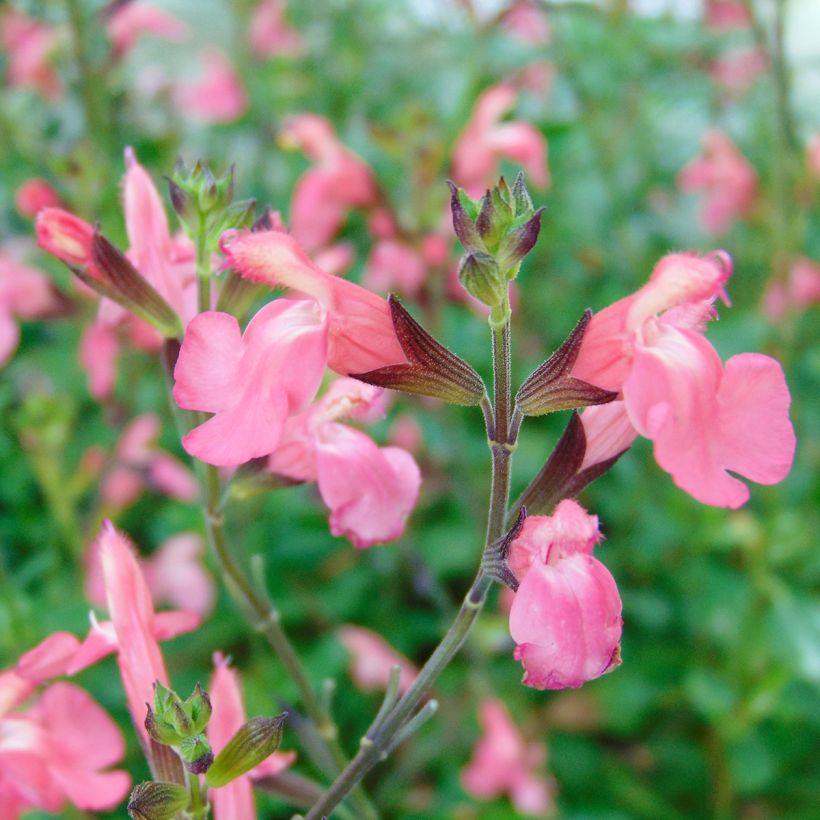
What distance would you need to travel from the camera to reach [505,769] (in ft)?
5.71

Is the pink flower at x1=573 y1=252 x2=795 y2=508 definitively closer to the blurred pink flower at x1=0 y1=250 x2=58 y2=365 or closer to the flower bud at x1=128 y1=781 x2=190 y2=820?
the flower bud at x1=128 y1=781 x2=190 y2=820

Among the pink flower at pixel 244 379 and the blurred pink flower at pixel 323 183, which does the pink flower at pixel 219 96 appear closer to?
the blurred pink flower at pixel 323 183

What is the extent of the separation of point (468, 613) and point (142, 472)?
1.37 metres

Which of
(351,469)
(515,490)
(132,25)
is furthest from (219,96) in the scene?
(351,469)

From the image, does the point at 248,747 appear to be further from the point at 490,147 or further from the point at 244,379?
the point at 490,147

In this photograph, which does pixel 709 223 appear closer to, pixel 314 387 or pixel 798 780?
pixel 798 780

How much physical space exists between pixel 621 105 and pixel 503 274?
2.35m

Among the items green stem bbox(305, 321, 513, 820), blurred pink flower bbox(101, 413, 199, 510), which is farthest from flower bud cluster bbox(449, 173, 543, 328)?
blurred pink flower bbox(101, 413, 199, 510)

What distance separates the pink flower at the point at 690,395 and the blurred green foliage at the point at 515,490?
1020 mm

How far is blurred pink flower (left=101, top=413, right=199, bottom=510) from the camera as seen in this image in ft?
6.27

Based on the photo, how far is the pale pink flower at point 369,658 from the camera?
71.0 inches

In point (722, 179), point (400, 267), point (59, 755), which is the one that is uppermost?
point (59, 755)

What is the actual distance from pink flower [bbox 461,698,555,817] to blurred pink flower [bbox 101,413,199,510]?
29.3 inches

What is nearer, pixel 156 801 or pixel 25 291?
pixel 156 801
